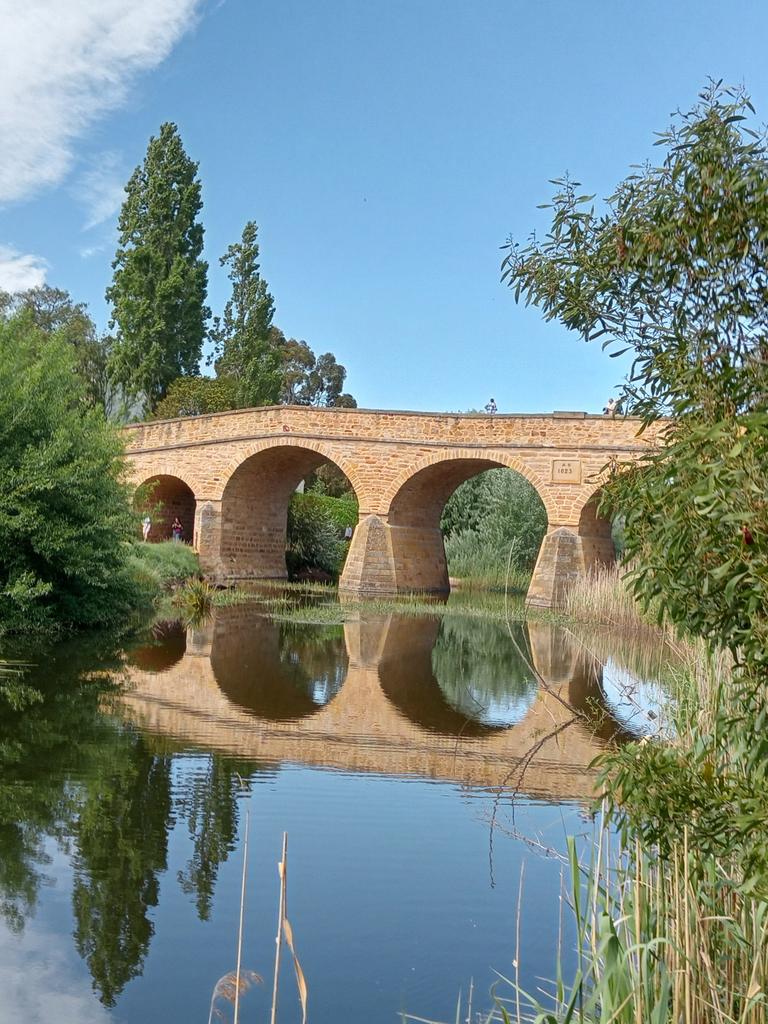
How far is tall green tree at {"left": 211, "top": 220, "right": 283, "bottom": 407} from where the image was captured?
122 feet

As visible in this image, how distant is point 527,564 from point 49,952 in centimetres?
2738

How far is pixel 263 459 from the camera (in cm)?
2750

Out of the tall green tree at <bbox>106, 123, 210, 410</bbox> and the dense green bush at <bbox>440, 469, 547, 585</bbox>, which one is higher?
the tall green tree at <bbox>106, 123, 210, 410</bbox>

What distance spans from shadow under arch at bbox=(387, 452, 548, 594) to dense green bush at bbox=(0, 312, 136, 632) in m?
12.1

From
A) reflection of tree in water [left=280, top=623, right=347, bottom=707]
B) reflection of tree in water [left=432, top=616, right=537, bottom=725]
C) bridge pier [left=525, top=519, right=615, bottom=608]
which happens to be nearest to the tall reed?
reflection of tree in water [left=432, top=616, right=537, bottom=725]

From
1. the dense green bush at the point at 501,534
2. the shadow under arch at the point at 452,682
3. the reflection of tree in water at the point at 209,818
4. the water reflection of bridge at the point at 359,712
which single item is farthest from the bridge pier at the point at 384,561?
the reflection of tree in water at the point at 209,818

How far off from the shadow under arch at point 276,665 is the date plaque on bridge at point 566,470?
349 inches

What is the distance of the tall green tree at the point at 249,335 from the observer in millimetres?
37250

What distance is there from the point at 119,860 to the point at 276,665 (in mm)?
7060

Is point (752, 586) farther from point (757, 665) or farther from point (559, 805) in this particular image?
point (559, 805)

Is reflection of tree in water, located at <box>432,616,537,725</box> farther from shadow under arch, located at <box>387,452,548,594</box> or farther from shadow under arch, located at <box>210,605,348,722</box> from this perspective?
shadow under arch, located at <box>387,452,548,594</box>

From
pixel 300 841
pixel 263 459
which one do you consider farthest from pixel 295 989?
pixel 263 459

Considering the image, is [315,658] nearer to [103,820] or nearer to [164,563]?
[103,820]

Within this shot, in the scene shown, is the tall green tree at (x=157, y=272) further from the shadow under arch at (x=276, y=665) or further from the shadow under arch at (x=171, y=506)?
the shadow under arch at (x=276, y=665)
